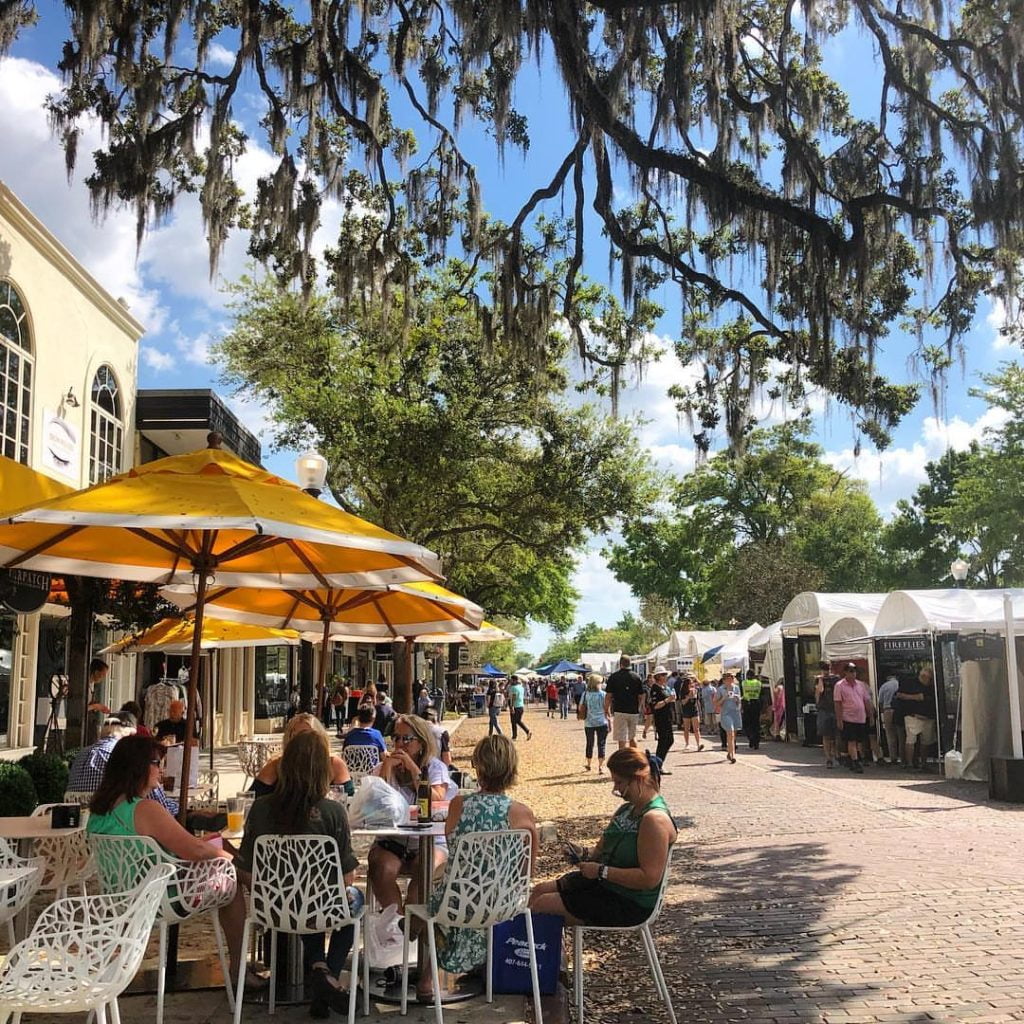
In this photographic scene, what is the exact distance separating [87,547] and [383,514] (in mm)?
13760

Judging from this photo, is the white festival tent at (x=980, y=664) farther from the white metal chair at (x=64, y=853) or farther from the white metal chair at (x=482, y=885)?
the white metal chair at (x=64, y=853)

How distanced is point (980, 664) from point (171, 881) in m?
13.3

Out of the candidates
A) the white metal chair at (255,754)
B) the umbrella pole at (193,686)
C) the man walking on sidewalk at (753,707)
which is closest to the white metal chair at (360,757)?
the white metal chair at (255,754)

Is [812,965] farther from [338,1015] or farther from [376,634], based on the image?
[376,634]

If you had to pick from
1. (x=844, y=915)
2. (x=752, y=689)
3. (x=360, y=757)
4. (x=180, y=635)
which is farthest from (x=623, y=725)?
(x=844, y=915)

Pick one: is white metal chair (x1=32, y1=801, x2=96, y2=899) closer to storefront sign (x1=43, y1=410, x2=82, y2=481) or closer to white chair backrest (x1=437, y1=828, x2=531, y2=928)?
white chair backrest (x1=437, y1=828, x2=531, y2=928)

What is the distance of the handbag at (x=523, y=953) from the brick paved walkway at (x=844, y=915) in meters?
0.38

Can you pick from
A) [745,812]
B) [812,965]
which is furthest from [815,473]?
[812,965]

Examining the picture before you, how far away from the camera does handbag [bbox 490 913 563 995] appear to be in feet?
16.6

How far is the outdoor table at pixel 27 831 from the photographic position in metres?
5.58

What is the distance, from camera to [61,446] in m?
15.3

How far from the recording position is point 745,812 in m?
12.1

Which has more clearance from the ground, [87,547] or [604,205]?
[604,205]

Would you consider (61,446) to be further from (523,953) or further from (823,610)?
(823,610)
